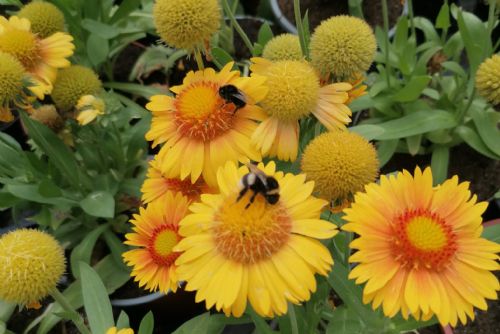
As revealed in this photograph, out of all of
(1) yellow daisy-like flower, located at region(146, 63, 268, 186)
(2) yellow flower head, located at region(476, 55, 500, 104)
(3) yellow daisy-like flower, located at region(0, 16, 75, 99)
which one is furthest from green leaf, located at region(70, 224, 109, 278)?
(2) yellow flower head, located at region(476, 55, 500, 104)

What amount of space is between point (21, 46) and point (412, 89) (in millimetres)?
1120

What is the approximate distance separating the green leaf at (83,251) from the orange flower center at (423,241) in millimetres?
997

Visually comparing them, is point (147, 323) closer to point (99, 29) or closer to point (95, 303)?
point (95, 303)

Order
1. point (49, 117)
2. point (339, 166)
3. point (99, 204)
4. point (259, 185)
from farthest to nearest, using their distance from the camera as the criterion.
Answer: point (49, 117) → point (99, 204) → point (339, 166) → point (259, 185)

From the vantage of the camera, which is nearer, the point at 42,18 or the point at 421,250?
the point at 421,250

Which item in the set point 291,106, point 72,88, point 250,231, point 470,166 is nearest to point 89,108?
point 72,88

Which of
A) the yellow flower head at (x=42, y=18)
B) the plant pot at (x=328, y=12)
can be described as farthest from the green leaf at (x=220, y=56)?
the plant pot at (x=328, y=12)

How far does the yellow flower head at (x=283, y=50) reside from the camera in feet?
4.08

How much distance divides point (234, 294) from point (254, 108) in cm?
41

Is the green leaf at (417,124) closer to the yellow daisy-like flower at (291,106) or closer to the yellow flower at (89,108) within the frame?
the yellow daisy-like flower at (291,106)

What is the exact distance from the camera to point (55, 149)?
1.48 m

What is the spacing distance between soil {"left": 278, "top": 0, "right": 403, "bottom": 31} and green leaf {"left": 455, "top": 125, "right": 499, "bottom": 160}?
0.73 metres

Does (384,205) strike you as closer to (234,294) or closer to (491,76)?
(234,294)

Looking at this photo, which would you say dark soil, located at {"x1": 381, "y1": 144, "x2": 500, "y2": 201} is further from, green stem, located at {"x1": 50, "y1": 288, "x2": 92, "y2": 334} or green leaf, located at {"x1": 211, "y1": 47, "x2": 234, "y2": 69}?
green stem, located at {"x1": 50, "y1": 288, "x2": 92, "y2": 334}
